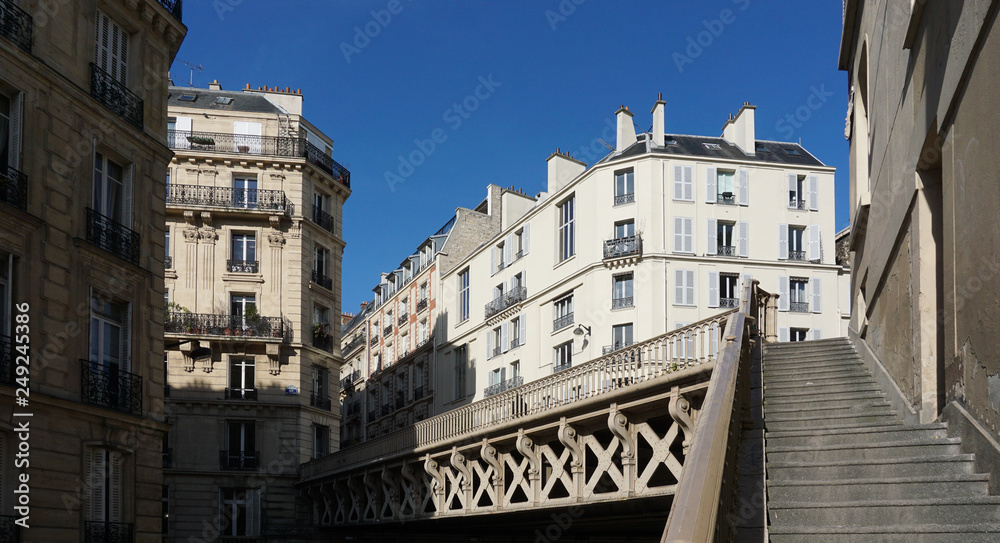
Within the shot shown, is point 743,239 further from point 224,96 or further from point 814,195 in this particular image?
point 224,96

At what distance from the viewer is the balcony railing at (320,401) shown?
135 feet

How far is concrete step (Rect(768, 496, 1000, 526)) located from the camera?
7.41 metres

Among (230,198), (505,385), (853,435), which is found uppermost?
(230,198)

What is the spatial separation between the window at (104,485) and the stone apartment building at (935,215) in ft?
42.0

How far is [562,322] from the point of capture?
1604 inches

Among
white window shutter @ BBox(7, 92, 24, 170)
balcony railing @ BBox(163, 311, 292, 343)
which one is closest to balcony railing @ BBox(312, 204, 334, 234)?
balcony railing @ BBox(163, 311, 292, 343)

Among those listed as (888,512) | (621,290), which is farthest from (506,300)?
(888,512)

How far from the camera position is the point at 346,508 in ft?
124

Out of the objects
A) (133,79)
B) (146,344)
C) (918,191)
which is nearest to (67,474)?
(146,344)

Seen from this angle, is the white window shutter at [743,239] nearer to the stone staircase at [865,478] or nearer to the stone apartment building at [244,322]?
the stone apartment building at [244,322]

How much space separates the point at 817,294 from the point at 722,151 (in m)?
7.01

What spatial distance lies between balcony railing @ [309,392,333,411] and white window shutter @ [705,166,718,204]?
17.6m

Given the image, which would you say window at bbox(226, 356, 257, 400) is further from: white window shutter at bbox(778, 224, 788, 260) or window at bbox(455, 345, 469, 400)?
white window shutter at bbox(778, 224, 788, 260)

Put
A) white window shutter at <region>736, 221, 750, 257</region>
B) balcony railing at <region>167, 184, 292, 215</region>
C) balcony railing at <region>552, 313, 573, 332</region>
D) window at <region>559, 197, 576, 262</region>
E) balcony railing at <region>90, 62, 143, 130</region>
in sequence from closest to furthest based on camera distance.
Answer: balcony railing at <region>90, 62, 143, 130</region>, white window shutter at <region>736, 221, 750, 257</region>, balcony railing at <region>552, 313, 573, 332</region>, balcony railing at <region>167, 184, 292, 215</region>, window at <region>559, 197, 576, 262</region>
